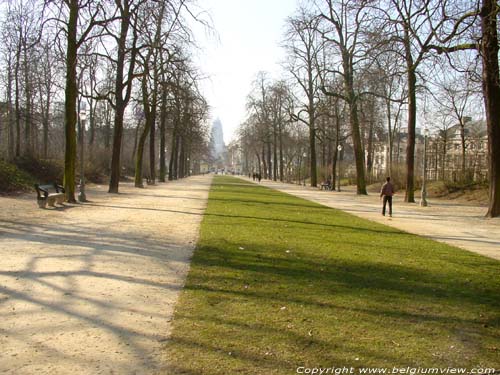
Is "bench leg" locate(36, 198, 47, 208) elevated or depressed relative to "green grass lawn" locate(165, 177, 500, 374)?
elevated

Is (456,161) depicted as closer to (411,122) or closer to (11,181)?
(411,122)

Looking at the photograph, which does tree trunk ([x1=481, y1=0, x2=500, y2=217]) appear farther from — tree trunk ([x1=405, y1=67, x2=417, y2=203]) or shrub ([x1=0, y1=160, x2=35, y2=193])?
shrub ([x1=0, y1=160, x2=35, y2=193])

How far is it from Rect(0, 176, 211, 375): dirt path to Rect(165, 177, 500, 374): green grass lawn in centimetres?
35

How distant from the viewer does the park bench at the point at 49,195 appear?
17141 mm

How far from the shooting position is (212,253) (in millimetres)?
9164

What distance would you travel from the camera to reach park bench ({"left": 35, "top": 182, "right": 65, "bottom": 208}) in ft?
56.2

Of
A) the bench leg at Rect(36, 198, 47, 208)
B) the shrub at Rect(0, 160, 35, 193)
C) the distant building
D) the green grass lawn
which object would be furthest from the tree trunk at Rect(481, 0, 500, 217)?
the shrub at Rect(0, 160, 35, 193)

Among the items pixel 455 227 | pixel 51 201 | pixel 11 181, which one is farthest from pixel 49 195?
pixel 455 227

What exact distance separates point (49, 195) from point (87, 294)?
1266 cm

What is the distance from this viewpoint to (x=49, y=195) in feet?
58.0

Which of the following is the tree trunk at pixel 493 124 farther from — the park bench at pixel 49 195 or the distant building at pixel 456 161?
the park bench at pixel 49 195

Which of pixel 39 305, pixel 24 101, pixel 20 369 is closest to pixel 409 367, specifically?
pixel 20 369

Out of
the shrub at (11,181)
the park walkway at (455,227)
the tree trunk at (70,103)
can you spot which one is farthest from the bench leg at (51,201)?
the park walkway at (455,227)

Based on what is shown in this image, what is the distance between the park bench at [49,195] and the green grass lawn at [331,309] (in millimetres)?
9212
